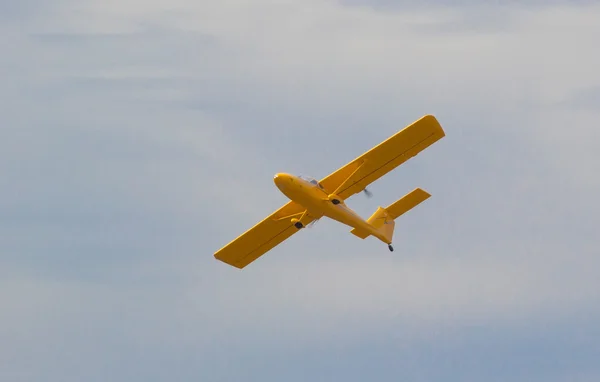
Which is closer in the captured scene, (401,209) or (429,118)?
(429,118)

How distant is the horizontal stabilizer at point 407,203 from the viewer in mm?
59562

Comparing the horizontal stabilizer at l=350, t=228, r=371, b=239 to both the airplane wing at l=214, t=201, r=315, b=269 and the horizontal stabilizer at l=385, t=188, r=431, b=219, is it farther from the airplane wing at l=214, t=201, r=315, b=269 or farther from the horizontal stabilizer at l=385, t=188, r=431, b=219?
the airplane wing at l=214, t=201, r=315, b=269

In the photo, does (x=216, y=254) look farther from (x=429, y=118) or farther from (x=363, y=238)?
(x=429, y=118)

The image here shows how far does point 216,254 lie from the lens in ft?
197

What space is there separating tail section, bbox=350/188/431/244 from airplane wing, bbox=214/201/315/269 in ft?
10.4

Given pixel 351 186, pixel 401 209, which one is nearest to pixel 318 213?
pixel 351 186

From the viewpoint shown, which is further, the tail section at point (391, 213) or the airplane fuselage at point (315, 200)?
the tail section at point (391, 213)

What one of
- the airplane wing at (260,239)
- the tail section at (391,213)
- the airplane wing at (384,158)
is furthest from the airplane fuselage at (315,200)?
the airplane wing at (260,239)

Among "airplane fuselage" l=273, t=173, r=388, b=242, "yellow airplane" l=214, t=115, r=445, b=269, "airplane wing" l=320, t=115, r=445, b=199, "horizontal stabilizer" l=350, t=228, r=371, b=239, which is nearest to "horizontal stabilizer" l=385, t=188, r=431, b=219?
"yellow airplane" l=214, t=115, r=445, b=269

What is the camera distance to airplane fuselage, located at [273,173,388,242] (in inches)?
2143

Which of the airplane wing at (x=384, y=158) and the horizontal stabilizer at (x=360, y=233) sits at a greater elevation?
the airplane wing at (x=384, y=158)

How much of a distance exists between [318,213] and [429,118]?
5845mm

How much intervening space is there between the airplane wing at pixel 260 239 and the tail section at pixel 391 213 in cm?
317

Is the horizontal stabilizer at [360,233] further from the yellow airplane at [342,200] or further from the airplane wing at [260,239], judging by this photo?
the airplane wing at [260,239]
